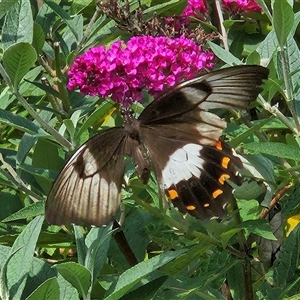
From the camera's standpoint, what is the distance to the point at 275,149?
69.9 inches

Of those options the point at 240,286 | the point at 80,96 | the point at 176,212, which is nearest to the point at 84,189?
the point at 176,212

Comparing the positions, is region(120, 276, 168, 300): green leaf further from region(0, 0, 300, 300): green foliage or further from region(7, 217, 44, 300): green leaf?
region(7, 217, 44, 300): green leaf

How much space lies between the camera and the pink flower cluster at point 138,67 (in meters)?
1.91

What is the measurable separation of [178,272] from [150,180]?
0.94 ft

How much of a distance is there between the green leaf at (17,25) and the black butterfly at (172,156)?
333 mm

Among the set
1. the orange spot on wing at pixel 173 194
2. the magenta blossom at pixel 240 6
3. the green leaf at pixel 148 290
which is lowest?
the green leaf at pixel 148 290

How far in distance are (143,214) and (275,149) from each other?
58 cm

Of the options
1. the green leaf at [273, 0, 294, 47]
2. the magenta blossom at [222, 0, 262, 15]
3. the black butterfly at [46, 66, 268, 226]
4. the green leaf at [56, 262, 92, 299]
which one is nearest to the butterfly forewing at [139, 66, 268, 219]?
the black butterfly at [46, 66, 268, 226]

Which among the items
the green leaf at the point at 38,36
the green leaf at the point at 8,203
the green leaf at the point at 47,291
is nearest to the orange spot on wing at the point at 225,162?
the green leaf at the point at 47,291

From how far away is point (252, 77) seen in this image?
1.73 m

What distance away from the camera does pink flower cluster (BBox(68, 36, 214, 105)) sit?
1910 mm

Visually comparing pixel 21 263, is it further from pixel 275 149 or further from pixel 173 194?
pixel 275 149

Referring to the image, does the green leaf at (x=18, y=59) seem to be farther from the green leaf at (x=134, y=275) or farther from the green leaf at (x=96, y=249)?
the green leaf at (x=134, y=275)

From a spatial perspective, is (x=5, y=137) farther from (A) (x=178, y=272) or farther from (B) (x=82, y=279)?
(B) (x=82, y=279)
